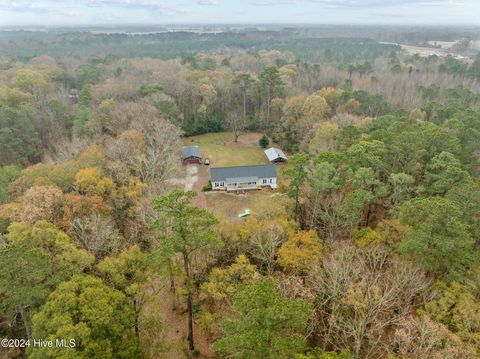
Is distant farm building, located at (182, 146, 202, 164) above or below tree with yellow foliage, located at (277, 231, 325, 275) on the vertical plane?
below

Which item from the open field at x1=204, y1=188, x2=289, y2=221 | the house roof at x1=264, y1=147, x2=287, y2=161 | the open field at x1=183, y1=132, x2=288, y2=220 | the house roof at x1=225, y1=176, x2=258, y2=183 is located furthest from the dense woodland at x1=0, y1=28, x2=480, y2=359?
the house roof at x1=225, y1=176, x2=258, y2=183

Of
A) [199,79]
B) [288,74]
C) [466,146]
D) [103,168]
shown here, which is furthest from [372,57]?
[103,168]

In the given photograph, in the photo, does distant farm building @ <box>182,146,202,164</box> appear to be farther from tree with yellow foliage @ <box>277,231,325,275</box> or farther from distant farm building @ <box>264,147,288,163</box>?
tree with yellow foliage @ <box>277,231,325,275</box>

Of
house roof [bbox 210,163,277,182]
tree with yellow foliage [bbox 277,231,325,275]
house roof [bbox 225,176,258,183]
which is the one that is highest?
tree with yellow foliage [bbox 277,231,325,275]

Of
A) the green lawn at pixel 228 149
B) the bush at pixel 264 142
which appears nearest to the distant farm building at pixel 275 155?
the green lawn at pixel 228 149

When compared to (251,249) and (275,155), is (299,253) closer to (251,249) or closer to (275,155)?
(251,249)

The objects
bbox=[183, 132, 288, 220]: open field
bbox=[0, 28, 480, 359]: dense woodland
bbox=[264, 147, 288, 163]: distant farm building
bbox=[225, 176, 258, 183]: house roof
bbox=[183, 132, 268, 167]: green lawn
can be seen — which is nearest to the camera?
bbox=[0, 28, 480, 359]: dense woodland
